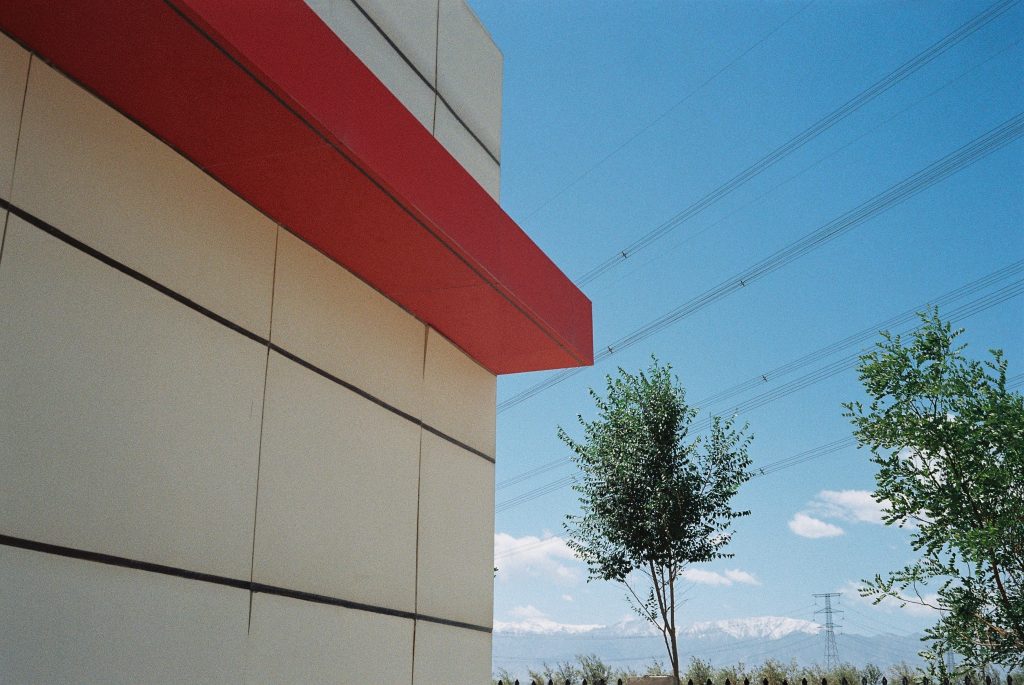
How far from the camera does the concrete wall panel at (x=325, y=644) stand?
13.1 ft

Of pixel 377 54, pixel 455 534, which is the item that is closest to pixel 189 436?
pixel 455 534

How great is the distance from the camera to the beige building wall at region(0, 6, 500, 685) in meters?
3.16

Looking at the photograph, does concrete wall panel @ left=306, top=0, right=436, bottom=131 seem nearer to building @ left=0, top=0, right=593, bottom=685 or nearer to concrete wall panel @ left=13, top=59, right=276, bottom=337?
building @ left=0, top=0, right=593, bottom=685

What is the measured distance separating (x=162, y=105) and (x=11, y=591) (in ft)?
5.97

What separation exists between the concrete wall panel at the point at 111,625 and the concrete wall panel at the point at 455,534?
1581 mm

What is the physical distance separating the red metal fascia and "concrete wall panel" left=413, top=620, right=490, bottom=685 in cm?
180

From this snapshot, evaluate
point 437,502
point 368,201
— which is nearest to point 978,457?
point 437,502

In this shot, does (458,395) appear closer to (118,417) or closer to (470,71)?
(470,71)

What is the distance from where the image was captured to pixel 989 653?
1207cm

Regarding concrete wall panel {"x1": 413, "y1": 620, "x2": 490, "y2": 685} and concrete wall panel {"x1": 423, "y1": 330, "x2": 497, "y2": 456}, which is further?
concrete wall panel {"x1": 423, "y1": 330, "x2": 497, "y2": 456}

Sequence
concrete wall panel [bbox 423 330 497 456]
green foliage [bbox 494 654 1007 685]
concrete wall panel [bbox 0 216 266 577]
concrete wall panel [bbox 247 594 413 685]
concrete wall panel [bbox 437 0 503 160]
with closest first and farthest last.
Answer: concrete wall panel [bbox 0 216 266 577] < concrete wall panel [bbox 247 594 413 685] < concrete wall panel [bbox 423 330 497 456] < concrete wall panel [bbox 437 0 503 160] < green foliage [bbox 494 654 1007 685]

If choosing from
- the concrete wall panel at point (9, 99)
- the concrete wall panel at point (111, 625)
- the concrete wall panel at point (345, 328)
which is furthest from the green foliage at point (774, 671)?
the concrete wall panel at point (9, 99)

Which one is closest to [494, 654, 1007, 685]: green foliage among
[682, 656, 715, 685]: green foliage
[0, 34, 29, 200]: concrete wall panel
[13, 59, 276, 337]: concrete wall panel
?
[682, 656, 715, 685]: green foliage

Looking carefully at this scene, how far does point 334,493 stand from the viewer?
4574 mm
